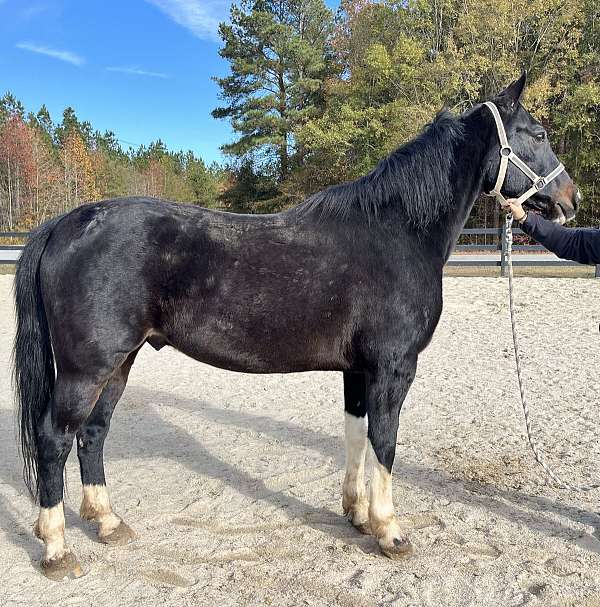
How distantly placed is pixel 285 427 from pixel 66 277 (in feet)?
8.84

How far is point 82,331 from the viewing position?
268cm

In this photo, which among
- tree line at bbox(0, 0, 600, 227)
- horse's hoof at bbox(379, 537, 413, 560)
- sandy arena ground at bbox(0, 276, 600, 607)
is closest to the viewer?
sandy arena ground at bbox(0, 276, 600, 607)

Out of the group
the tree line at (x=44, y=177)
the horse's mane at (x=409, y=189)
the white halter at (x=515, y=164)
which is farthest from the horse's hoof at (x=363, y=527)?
the tree line at (x=44, y=177)

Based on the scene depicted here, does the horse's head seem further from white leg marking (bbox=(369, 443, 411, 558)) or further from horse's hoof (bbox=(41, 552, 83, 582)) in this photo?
horse's hoof (bbox=(41, 552, 83, 582))

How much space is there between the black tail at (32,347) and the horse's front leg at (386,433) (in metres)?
1.77

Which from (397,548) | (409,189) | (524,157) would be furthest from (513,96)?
(397,548)

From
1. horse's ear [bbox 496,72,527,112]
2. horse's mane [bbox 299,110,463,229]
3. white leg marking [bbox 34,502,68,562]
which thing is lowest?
white leg marking [bbox 34,502,68,562]

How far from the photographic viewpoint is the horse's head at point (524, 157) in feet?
9.68

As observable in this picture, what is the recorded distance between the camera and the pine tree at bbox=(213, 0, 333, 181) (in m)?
27.1

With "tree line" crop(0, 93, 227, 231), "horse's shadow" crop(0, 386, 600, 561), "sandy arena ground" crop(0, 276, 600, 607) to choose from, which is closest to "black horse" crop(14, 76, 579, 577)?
"sandy arena ground" crop(0, 276, 600, 607)

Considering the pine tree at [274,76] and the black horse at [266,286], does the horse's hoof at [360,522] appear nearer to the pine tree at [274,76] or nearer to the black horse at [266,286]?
the black horse at [266,286]

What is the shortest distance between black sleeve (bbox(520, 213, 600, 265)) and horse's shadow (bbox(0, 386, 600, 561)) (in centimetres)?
157

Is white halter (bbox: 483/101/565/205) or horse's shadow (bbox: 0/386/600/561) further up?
white halter (bbox: 483/101/565/205)

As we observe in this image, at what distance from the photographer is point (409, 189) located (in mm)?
2939
